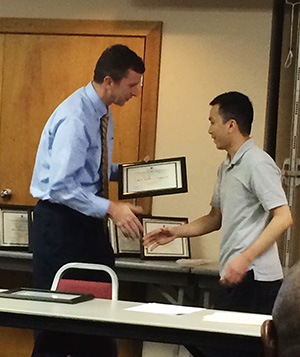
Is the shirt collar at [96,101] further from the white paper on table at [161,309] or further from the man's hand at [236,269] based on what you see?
the white paper on table at [161,309]

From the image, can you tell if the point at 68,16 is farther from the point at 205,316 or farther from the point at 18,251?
the point at 205,316

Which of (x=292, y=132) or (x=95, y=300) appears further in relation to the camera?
(x=292, y=132)

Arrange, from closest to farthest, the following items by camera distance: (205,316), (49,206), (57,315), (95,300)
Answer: (57,315)
(205,316)
(95,300)
(49,206)

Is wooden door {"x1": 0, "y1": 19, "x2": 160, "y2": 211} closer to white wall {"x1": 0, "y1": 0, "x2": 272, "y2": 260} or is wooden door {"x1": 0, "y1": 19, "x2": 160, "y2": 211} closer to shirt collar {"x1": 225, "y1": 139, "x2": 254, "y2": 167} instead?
white wall {"x1": 0, "y1": 0, "x2": 272, "y2": 260}

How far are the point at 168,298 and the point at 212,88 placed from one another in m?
1.41

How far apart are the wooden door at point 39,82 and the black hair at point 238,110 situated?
128 cm

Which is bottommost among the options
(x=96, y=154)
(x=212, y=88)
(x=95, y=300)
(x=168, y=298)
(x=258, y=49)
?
(x=168, y=298)

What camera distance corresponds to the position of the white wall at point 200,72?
14.3 ft

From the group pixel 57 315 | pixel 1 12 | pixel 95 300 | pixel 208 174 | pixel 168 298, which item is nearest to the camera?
pixel 57 315

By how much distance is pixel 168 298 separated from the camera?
154 inches

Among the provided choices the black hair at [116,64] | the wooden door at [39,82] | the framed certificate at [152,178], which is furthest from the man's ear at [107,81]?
the wooden door at [39,82]

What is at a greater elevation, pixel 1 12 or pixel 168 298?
pixel 1 12

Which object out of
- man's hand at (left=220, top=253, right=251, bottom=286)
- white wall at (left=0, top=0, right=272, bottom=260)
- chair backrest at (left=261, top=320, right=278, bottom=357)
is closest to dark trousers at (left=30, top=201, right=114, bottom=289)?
man's hand at (left=220, top=253, right=251, bottom=286)

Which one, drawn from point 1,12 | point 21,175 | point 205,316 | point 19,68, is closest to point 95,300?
point 205,316
